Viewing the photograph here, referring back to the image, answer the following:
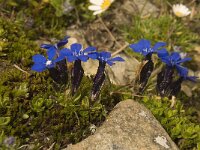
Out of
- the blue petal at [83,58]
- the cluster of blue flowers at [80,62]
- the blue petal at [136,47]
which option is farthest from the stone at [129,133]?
the blue petal at [83,58]

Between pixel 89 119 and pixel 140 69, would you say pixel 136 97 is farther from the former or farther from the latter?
pixel 89 119

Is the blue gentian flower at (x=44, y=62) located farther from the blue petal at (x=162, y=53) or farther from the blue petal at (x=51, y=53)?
the blue petal at (x=162, y=53)

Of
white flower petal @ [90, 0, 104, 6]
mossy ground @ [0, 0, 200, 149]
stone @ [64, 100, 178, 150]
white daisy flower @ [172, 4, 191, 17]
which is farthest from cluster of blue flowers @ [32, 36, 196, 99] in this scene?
white daisy flower @ [172, 4, 191, 17]

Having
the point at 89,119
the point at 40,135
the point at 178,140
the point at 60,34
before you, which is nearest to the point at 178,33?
the point at 60,34

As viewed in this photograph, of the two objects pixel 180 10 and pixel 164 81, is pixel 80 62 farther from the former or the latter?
pixel 180 10

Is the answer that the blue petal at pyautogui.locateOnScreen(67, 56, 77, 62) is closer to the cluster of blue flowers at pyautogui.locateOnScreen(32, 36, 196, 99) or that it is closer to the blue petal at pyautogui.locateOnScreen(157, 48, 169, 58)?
the cluster of blue flowers at pyautogui.locateOnScreen(32, 36, 196, 99)

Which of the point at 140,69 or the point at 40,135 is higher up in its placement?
the point at 140,69
